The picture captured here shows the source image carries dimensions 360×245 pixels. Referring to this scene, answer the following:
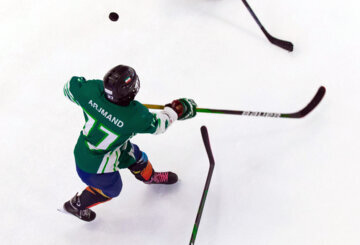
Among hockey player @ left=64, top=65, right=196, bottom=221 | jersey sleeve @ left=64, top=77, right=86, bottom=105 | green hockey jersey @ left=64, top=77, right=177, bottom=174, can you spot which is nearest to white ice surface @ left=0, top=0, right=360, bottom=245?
hockey player @ left=64, top=65, right=196, bottom=221

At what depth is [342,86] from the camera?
7.95 feet

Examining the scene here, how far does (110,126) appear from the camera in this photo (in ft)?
5.54

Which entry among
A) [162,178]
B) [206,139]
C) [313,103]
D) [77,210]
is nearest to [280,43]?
[313,103]

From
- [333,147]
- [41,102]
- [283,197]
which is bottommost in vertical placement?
[41,102]

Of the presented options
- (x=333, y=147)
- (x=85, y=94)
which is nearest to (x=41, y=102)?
(x=85, y=94)

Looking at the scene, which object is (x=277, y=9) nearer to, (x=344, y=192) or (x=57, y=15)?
(x=344, y=192)

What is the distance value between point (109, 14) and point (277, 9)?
127cm

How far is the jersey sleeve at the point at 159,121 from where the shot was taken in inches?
67.5

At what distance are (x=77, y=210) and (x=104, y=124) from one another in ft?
2.16

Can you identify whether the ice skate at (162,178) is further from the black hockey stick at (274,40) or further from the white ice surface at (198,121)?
the black hockey stick at (274,40)

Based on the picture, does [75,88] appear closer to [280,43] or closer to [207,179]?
[207,179]

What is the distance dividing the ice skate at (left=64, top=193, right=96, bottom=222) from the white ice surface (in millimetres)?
64

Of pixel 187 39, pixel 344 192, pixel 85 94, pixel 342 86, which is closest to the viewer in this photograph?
pixel 85 94

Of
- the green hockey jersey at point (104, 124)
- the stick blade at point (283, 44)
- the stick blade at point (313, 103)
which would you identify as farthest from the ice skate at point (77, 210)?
the stick blade at point (283, 44)
